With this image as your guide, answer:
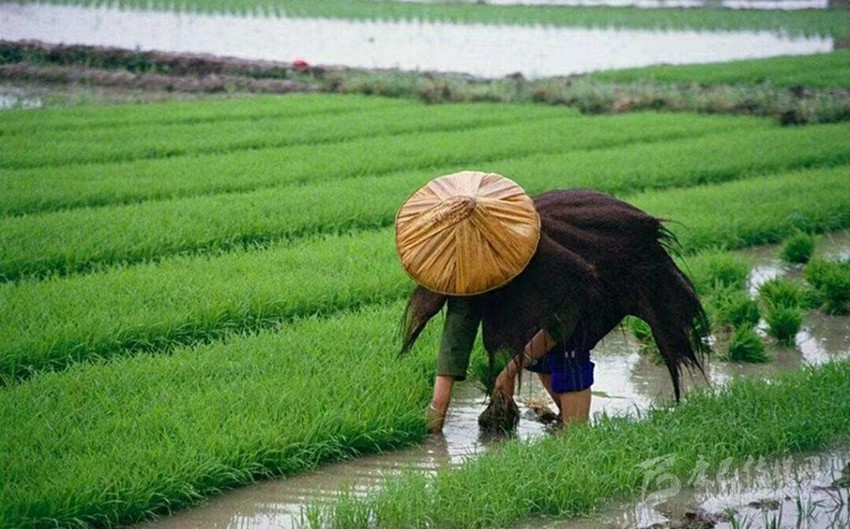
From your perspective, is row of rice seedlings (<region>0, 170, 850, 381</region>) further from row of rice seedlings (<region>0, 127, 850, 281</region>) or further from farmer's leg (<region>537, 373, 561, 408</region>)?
farmer's leg (<region>537, 373, 561, 408</region>)

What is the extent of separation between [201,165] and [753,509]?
672 cm

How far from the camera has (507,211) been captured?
415 centimetres

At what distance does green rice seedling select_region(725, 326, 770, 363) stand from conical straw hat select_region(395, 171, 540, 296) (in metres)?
1.90

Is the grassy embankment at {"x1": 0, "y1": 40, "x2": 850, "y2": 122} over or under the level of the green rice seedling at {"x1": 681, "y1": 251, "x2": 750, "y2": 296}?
over

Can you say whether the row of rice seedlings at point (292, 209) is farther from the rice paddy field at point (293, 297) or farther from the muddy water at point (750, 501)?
the muddy water at point (750, 501)

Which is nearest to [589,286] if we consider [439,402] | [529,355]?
[529,355]

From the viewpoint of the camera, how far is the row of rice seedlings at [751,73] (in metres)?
15.4

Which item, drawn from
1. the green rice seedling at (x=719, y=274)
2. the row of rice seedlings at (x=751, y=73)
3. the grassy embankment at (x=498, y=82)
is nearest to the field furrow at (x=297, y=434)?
the green rice seedling at (x=719, y=274)

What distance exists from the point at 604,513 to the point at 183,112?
32.4 ft

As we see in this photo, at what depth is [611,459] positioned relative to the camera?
405cm

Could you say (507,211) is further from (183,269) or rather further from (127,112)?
(127,112)

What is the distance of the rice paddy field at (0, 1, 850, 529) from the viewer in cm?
394

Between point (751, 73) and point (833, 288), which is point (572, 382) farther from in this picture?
point (751, 73)

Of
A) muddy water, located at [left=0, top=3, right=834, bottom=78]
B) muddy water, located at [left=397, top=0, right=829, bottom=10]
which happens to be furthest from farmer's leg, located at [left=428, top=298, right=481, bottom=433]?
muddy water, located at [left=397, top=0, right=829, bottom=10]
